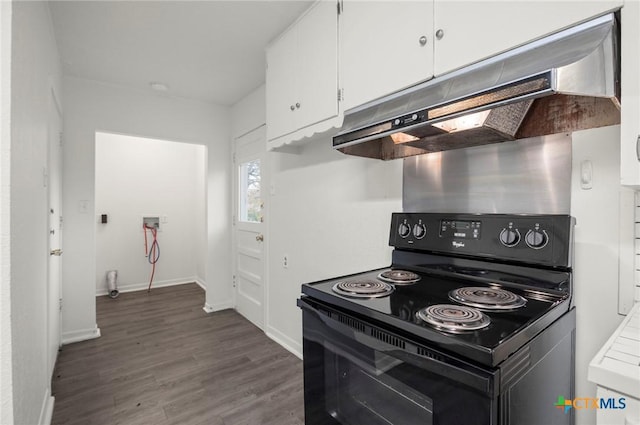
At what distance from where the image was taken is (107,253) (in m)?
4.29

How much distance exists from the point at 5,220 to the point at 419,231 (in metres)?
1.47

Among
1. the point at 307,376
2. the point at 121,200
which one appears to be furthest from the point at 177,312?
the point at 307,376

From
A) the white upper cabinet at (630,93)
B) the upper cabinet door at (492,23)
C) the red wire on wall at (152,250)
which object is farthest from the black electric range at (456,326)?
the red wire on wall at (152,250)

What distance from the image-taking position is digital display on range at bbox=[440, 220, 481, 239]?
1221 millimetres

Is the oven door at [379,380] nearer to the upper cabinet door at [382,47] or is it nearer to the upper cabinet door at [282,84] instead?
the upper cabinet door at [382,47]

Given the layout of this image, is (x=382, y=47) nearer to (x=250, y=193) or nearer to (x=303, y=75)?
(x=303, y=75)

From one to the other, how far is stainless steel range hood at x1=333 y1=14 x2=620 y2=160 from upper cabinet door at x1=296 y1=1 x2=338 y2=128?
224mm

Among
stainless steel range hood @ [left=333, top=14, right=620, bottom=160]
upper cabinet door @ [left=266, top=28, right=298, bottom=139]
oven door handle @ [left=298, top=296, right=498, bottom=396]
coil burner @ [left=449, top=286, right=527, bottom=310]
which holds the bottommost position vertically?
oven door handle @ [left=298, top=296, right=498, bottom=396]

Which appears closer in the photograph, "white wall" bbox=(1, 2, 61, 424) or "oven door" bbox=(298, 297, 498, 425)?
"oven door" bbox=(298, 297, 498, 425)

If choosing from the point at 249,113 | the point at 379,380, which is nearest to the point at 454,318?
the point at 379,380

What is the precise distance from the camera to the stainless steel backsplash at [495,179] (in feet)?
3.56

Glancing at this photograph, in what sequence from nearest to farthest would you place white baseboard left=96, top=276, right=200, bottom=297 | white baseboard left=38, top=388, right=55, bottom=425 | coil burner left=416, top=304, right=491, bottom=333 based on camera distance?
1. coil burner left=416, top=304, right=491, bottom=333
2. white baseboard left=38, top=388, right=55, bottom=425
3. white baseboard left=96, top=276, right=200, bottom=297

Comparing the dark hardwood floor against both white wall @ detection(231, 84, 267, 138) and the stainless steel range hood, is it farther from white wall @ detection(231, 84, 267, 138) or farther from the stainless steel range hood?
white wall @ detection(231, 84, 267, 138)

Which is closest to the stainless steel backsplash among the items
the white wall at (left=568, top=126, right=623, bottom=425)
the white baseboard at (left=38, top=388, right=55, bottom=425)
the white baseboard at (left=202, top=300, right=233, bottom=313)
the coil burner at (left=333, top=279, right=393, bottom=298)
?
the white wall at (left=568, top=126, right=623, bottom=425)
